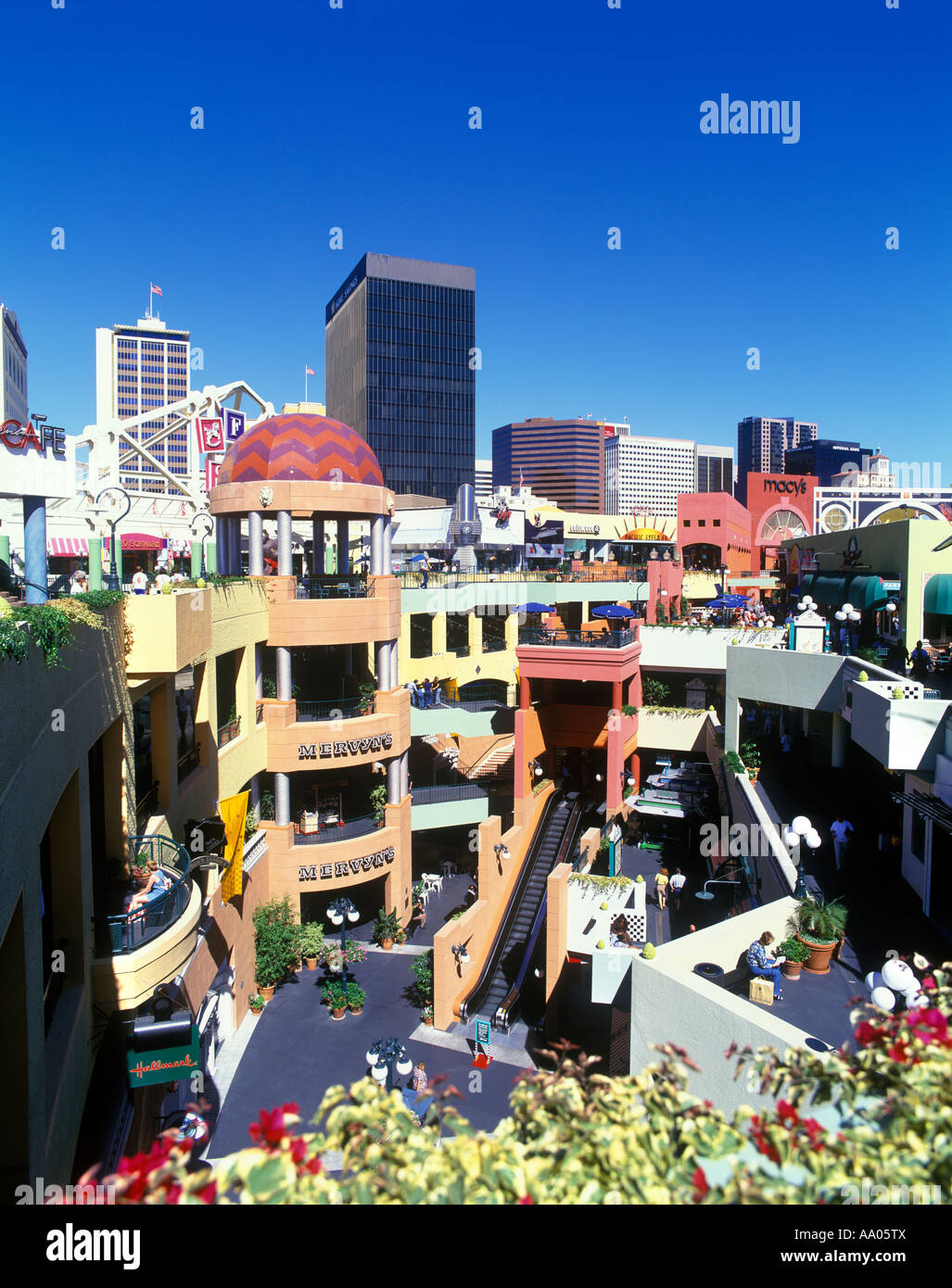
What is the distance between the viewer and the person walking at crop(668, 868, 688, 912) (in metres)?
21.4

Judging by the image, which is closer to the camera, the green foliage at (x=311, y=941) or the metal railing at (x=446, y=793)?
the green foliage at (x=311, y=941)

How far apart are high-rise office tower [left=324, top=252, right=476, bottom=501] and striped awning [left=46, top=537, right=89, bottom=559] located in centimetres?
10148

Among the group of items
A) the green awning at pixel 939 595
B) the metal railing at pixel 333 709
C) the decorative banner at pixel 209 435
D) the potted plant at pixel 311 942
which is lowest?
the potted plant at pixel 311 942

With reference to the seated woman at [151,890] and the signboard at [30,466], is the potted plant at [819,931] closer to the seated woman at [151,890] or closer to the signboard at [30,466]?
the seated woman at [151,890]

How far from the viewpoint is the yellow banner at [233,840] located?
19281mm

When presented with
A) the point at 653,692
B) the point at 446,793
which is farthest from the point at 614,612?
the point at 446,793

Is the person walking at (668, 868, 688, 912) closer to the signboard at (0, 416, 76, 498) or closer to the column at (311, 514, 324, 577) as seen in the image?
the column at (311, 514, 324, 577)

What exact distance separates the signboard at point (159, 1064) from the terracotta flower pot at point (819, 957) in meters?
9.81

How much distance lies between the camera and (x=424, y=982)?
2216 cm

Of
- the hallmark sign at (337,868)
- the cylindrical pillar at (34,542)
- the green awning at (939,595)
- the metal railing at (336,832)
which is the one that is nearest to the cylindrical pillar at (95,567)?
the cylindrical pillar at (34,542)

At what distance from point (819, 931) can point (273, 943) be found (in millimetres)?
15030

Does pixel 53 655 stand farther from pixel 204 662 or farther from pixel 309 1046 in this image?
pixel 309 1046
